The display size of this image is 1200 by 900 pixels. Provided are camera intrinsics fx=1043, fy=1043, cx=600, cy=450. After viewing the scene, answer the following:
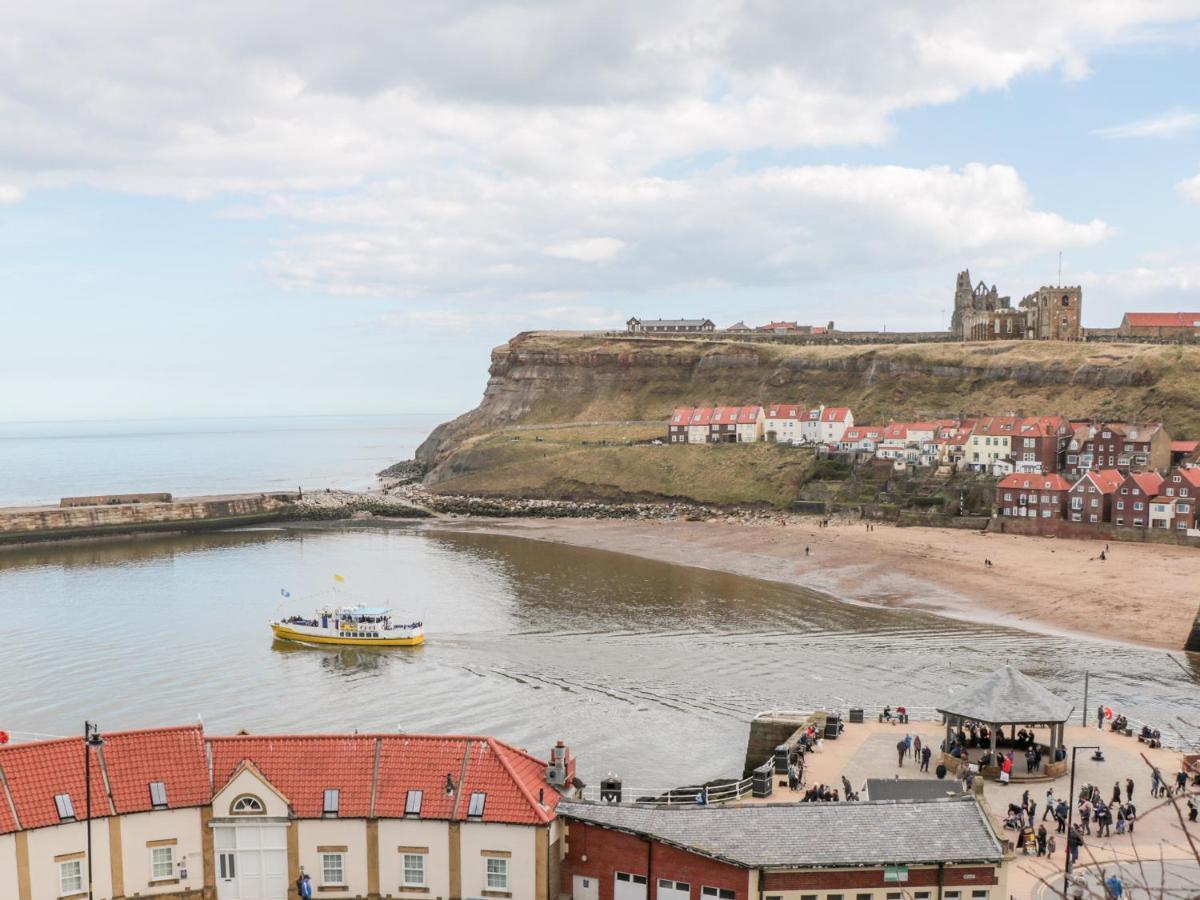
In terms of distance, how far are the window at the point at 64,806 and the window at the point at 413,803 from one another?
8.06 metres

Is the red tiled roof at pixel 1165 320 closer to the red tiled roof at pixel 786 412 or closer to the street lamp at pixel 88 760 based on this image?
the red tiled roof at pixel 786 412

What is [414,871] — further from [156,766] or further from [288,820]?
[156,766]

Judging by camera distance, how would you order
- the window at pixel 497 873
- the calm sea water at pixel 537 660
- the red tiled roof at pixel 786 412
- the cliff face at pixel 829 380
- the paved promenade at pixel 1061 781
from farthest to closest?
the red tiled roof at pixel 786 412
the cliff face at pixel 829 380
the calm sea water at pixel 537 660
the paved promenade at pixel 1061 781
the window at pixel 497 873

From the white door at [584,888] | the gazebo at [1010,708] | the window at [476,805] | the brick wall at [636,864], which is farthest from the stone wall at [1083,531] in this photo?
the window at [476,805]

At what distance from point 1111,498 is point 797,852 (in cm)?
8114

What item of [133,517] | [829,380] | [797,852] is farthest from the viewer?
[829,380]

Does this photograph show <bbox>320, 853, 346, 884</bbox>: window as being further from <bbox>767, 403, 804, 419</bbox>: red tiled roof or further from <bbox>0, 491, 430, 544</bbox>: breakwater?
<bbox>767, 403, 804, 419</bbox>: red tiled roof

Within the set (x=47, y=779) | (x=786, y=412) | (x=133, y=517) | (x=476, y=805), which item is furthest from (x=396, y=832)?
(x=786, y=412)

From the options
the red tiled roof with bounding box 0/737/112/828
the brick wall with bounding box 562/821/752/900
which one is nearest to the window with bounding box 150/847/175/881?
the red tiled roof with bounding box 0/737/112/828

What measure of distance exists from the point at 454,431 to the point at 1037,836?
15277cm

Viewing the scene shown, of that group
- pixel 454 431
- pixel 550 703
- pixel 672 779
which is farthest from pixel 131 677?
pixel 454 431

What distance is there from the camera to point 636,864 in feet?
85.3

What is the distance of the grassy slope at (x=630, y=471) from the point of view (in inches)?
4833

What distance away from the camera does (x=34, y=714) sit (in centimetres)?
4788
